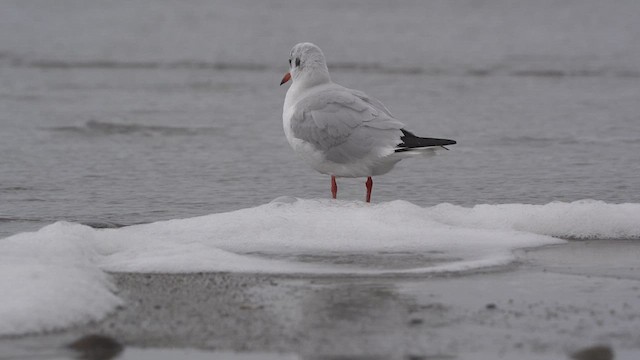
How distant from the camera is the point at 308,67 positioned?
6730mm

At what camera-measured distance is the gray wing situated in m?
6.17

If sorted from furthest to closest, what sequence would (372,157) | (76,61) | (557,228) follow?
(76,61), (372,157), (557,228)

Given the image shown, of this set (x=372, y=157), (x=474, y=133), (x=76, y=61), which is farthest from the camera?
(x=76, y=61)

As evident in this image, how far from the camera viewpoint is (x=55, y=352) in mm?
3508

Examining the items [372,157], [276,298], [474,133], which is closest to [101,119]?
[474,133]

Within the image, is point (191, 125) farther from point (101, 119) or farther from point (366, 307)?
point (366, 307)

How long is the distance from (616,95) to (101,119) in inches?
202

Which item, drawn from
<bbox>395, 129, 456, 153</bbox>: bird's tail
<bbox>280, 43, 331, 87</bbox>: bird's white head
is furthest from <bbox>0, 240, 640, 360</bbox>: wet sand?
<bbox>280, 43, 331, 87</bbox>: bird's white head

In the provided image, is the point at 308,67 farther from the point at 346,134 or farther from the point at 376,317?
the point at 376,317

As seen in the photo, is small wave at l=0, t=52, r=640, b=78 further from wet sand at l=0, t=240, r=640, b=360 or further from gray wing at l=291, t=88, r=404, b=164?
wet sand at l=0, t=240, r=640, b=360

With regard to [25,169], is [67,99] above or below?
above

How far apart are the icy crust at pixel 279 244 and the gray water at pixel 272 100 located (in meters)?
0.89

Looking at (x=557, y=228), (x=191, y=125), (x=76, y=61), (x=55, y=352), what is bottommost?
(x=55, y=352)

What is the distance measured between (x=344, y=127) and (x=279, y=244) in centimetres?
131
